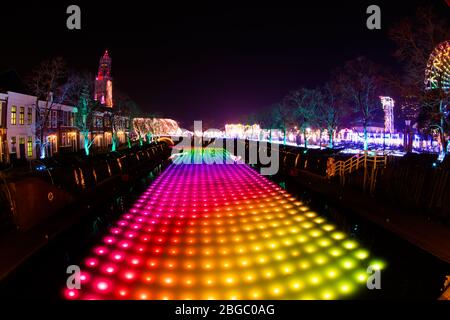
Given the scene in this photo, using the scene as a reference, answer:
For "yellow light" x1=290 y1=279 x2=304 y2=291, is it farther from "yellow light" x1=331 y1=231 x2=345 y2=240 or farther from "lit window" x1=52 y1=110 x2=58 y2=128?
"lit window" x1=52 y1=110 x2=58 y2=128

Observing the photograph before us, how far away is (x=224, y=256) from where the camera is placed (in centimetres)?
612

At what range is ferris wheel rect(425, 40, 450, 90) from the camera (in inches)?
703

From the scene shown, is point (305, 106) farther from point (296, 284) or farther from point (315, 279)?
point (296, 284)

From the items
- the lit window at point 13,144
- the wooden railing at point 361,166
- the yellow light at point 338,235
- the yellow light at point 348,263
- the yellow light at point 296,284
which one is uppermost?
the lit window at point 13,144

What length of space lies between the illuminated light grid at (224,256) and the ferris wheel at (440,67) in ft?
45.1

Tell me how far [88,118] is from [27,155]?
25.7ft

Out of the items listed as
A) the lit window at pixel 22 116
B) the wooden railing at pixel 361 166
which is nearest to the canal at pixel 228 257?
the wooden railing at pixel 361 166

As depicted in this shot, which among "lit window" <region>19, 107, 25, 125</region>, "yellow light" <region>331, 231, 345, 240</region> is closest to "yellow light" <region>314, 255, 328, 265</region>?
"yellow light" <region>331, 231, 345, 240</region>

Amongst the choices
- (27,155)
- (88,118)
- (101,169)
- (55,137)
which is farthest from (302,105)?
(101,169)

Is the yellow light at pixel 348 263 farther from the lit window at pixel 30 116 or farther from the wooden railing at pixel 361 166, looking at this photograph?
the lit window at pixel 30 116

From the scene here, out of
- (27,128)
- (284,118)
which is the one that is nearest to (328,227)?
(27,128)

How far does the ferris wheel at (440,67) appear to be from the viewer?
1786cm
